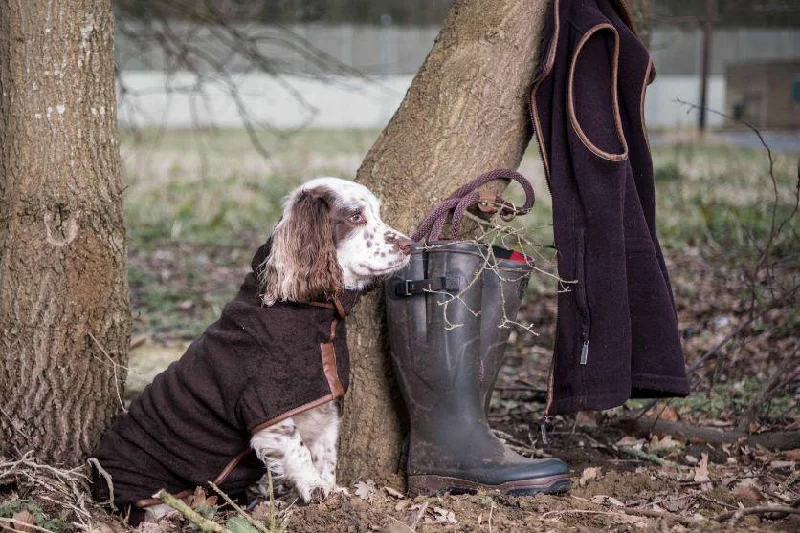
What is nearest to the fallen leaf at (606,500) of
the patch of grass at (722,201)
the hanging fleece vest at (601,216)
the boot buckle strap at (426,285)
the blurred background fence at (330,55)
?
the hanging fleece vest at (601,216)

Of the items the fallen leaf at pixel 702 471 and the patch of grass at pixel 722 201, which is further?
the patch of grass at pixel 722 201

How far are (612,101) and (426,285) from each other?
3.27ft

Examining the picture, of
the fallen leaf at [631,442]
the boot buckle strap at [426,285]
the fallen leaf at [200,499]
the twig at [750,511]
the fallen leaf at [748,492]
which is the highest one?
the boot buckle strap at [426,285]

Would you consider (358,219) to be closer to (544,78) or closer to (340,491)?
(544,78)

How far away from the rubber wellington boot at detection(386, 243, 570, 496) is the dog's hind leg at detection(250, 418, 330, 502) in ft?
1.26

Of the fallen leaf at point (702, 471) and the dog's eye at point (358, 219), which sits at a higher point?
the dog's eye at point (358, 219)

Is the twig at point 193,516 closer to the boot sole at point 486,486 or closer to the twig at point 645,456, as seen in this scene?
the boot sole at point 486,486

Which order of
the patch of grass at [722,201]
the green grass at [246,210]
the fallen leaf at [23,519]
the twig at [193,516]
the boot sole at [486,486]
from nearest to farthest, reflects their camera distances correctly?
the twig at [193,516]
the fallen leaf at [23,519]
the boot sole at [486,486]
the green grass at [246,210]
the patch of grass at [722,201]

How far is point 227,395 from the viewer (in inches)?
129

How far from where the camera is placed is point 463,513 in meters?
3.01

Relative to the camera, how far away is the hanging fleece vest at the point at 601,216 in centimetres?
331

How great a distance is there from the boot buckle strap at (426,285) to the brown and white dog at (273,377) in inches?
3.4

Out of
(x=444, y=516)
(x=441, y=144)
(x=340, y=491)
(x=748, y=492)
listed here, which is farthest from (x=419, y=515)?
(x=441, y=144)

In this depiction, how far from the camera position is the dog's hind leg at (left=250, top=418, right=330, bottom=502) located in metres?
3.34
